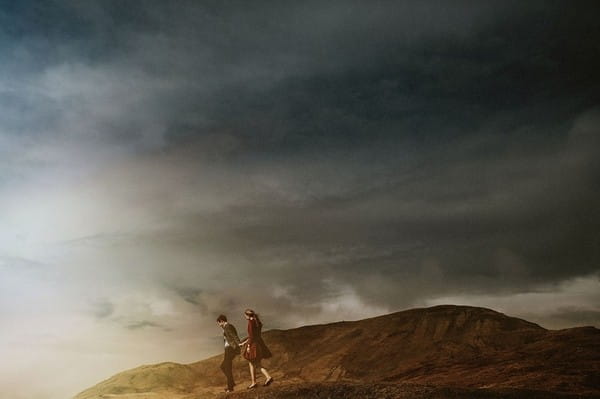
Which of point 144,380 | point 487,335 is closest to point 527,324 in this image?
point 487,335

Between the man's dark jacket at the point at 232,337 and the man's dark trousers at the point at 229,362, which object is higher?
the man's dark jacket at the point at 232,337

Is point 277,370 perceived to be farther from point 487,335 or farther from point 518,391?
point 518,391

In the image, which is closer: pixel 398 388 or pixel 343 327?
pixel 398 388

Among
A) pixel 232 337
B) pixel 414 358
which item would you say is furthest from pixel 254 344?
pixel 414 358

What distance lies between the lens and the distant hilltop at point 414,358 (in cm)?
2305

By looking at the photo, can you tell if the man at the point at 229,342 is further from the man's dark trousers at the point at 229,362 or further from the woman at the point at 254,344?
the woman at the point at 254,344

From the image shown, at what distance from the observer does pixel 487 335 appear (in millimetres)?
42656

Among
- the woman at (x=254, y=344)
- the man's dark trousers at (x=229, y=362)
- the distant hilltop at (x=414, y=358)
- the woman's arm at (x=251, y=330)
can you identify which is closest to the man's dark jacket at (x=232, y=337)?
the man's dark trousers at (x=229, y=362)

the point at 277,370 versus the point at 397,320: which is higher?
the point at 397,320

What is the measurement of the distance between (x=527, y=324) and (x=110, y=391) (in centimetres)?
3610

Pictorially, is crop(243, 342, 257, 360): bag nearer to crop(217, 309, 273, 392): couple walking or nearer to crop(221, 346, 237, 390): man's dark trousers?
crop(217, 309, 273, 392): couple walking

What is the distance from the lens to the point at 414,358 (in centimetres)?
4006

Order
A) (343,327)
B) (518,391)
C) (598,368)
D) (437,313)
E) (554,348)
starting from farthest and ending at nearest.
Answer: (343,327) → (437,313) → (554,348) → (598,368) → (518,391)

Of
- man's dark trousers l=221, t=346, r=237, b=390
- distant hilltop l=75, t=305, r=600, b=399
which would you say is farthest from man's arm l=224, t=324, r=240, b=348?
distant hilltop l=75, t=305, r=600, b=399
